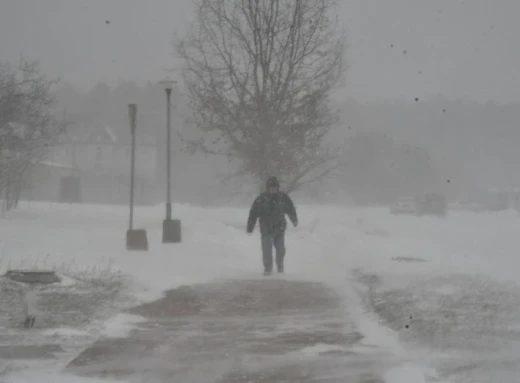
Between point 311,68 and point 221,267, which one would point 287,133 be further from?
point 221,267

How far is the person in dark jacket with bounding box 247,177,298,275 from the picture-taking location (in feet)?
47.1

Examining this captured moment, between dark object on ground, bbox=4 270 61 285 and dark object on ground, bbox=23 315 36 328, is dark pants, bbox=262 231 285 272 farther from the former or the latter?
dark object on ground, bbox=23 315 36 328

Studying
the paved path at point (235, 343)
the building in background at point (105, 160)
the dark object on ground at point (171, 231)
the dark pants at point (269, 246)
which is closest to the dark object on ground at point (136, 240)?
the dark object on ground at point (171, 231)

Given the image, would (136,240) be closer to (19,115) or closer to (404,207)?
(19,115)

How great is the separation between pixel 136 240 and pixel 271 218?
3.76 m

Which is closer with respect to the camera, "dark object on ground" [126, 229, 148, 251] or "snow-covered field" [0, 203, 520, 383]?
"snow-covered field" [0, 203, 520, 383]

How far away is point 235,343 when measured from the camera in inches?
306

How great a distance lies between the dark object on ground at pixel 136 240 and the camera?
16.7m

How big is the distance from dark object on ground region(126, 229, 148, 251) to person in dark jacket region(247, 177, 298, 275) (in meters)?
3.28

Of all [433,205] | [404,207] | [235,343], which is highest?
[433,205]

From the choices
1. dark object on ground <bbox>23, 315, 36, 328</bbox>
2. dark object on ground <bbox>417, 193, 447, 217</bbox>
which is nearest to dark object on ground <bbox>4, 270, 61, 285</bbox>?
dark object on ground <bbox>23, 315, 36, 328</bbox>

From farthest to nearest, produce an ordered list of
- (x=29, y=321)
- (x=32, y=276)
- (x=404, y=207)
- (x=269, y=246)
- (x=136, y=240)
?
(x=404, y=207), (x=136, y=240), (x=269, y=246), (x=32, y=276), (x=29, y=321)

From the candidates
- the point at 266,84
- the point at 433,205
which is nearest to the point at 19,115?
the point at 266,84

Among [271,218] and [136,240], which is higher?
[271,218]
